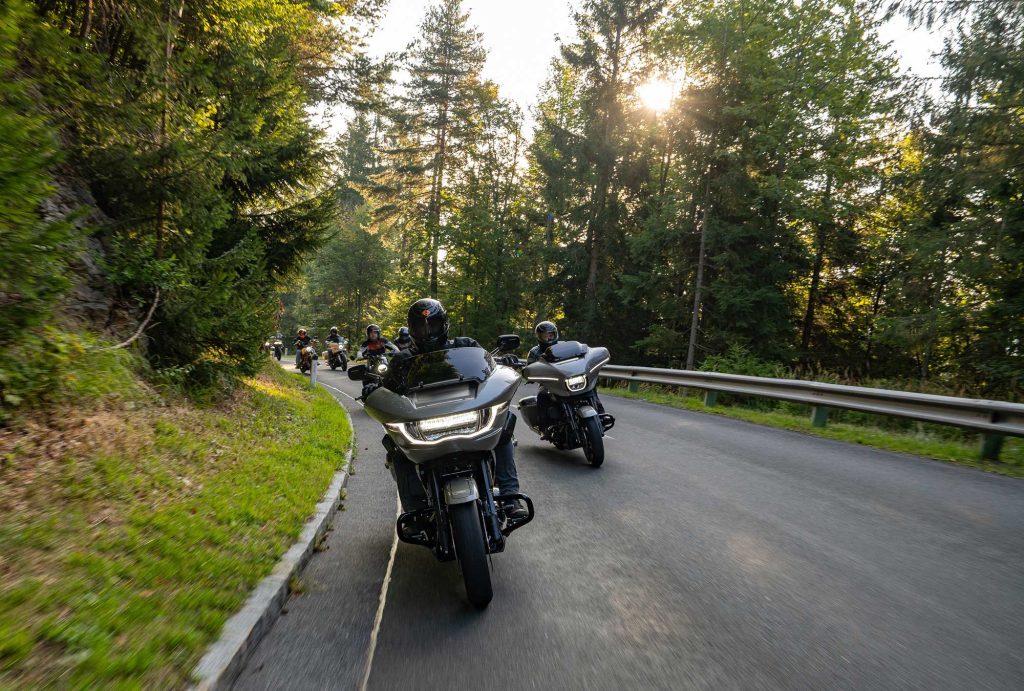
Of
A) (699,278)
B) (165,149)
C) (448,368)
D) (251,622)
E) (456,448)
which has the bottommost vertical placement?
(251,622)

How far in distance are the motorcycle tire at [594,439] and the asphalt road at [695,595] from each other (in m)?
0.62

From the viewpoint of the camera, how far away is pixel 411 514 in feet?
12.0

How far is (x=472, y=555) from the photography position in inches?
124

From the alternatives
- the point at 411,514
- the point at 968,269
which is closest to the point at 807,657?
the point at 411,514

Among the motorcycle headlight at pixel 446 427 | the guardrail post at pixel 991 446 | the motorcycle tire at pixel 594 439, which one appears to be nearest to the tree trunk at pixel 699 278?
the guardrail post at pixel 991 446

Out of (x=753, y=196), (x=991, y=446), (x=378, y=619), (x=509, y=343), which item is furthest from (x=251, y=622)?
(x=753, y=196)

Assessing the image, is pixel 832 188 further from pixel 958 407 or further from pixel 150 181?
pixel 150 181

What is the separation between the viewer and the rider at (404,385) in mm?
3918

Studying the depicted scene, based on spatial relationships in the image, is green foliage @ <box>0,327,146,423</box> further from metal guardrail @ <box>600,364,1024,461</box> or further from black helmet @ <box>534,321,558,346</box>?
metal guardrail @ <box>600,364,1024,461</box>

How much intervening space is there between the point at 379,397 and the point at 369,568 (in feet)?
4.18

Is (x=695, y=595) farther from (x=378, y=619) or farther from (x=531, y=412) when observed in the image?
(x=531, y=412)

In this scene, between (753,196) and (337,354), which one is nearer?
(753,196)

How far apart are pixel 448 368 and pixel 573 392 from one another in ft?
10.1

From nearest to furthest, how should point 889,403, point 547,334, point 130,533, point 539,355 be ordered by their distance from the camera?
1. point 130,533
2. point 539,355
3. point 547,334
4. point 889,403
